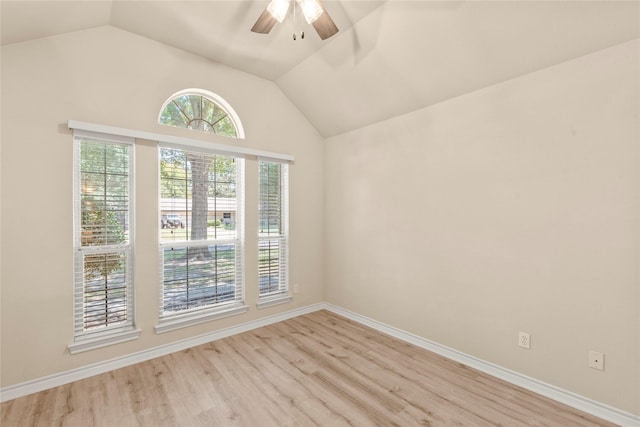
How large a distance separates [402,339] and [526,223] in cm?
175

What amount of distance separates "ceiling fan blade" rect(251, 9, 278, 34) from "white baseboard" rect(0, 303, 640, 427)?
298 cm

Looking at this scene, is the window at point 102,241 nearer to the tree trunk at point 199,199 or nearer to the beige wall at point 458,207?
the beige wall at point 458,207

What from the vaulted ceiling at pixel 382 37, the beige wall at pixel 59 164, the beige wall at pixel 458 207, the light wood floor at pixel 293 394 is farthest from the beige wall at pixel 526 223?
the beige wall at pixel 59 164

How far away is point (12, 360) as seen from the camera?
223 cm

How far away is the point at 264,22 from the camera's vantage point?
2.13 meters

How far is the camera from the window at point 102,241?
253 centimetres

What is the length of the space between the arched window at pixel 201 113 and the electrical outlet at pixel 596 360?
3688 mm

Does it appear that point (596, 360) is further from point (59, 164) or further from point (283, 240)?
point (59, 164)

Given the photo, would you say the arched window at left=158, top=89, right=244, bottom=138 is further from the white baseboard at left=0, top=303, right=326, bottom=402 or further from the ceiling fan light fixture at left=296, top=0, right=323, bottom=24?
the white baseboard at left=0, top=303, right=326, bottom=402

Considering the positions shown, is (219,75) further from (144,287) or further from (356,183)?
(144,287)

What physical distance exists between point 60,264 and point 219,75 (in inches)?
93.3

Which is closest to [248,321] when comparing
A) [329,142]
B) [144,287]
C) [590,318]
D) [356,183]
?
[144,287]

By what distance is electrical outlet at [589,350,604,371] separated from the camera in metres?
2.03

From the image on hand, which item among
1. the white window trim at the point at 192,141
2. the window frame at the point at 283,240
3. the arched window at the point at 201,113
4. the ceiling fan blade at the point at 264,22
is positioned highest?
the ceiling fan blade at the point at 264,22
